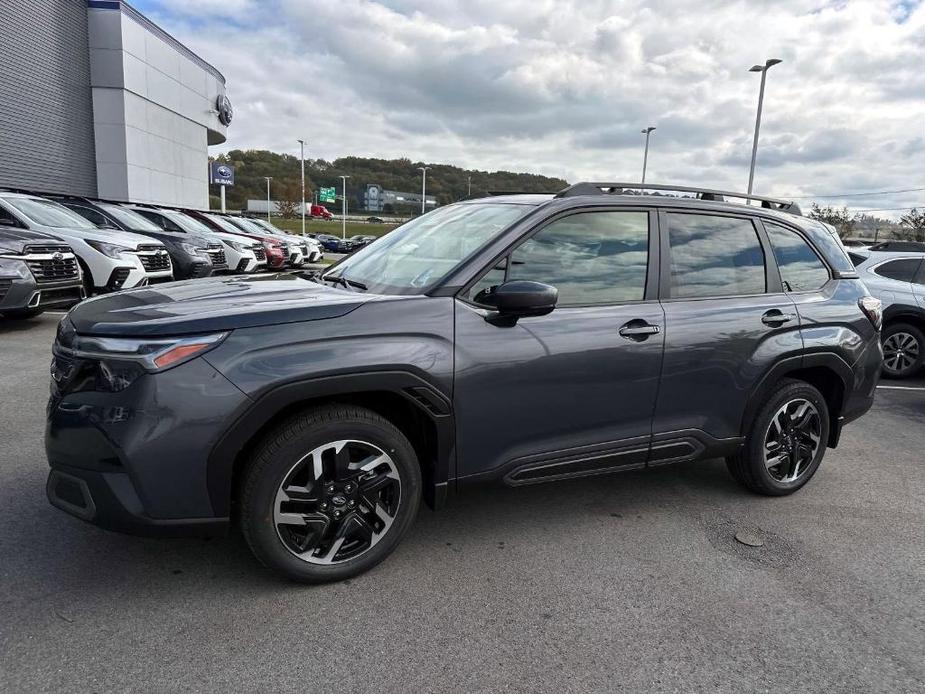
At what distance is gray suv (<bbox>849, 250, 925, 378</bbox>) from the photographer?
7.44m

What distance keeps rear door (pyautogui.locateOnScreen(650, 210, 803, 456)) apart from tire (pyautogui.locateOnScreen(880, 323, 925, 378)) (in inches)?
199

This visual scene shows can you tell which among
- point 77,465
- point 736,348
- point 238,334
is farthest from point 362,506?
point 736,348

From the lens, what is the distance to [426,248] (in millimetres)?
3398

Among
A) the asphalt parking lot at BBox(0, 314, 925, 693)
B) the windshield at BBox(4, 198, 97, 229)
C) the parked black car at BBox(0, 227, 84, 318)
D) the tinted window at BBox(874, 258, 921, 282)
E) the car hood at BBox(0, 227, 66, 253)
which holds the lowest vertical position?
the asphalt parking lot at BBox(0, 314, 925, 693)

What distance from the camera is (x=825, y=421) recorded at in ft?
12.7

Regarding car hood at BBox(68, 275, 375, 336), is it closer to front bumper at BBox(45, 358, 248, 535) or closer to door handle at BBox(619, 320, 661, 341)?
front bumper at BBox(45, 358, 248, 535)

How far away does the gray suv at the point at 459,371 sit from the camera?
2365 mm

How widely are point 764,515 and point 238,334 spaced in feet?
9.92

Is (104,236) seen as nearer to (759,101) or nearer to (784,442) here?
(784,442)

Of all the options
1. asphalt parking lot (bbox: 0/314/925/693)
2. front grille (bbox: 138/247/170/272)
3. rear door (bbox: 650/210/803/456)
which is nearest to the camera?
asphalt parking lot (bbox: 0/314/925/693)

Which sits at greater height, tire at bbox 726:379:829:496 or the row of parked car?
the row of parked car

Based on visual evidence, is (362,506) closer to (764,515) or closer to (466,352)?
(466,352)

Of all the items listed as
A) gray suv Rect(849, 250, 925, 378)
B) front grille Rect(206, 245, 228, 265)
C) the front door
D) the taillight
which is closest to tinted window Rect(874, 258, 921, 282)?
gray suv Rect(849, 250, 925, 378)

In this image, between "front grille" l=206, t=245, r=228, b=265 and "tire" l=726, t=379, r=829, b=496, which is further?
"front grille" l=206, t=245, r=228, b=265
